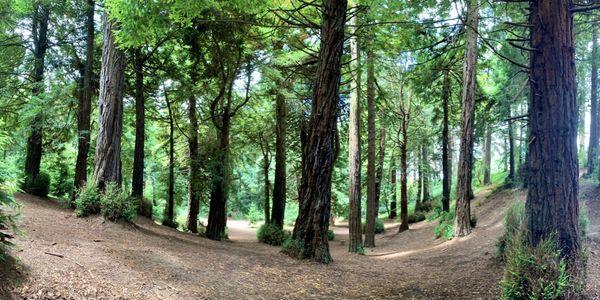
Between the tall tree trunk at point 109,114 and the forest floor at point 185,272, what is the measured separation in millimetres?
1254

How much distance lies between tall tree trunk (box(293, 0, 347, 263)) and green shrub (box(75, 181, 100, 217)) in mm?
4314

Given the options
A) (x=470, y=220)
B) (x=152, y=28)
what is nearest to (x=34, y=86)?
(x=152, y=28)

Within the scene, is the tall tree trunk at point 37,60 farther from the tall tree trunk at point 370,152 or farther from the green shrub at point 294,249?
the tall tree trunk at point 370,152

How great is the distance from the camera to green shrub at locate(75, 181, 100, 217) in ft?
25.5

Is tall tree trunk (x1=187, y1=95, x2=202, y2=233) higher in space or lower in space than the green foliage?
higher

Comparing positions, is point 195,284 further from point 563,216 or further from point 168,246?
point 563,216

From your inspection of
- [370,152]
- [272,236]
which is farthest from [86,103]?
[370,152]

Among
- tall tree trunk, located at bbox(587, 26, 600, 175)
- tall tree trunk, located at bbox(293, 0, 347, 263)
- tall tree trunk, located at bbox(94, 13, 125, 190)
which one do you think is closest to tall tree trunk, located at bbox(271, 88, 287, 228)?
tall tree trunk, located at bbox(94, 13, 125, 190)

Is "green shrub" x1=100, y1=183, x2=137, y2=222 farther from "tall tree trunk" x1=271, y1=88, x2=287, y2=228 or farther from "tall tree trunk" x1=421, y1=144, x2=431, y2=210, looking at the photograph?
"tall tree trunk" x1=421, y1=144, x2=431, y2=210

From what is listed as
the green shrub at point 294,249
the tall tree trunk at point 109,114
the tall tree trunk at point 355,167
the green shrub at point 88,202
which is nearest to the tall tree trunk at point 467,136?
the tall tree trunk at point 355,167

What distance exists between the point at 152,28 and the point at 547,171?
662 centimetres

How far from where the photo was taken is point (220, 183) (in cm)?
1267

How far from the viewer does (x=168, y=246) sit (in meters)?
7.19

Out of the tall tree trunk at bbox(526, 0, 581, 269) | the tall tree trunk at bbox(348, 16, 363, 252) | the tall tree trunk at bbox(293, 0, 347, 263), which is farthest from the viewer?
the tall tree trunk at bbox(348, 16, 363, 252)
